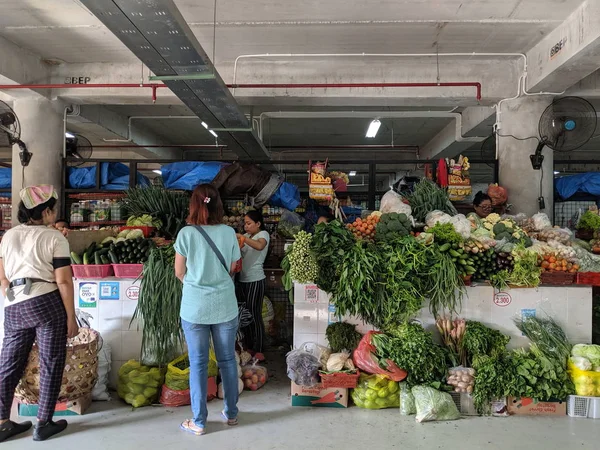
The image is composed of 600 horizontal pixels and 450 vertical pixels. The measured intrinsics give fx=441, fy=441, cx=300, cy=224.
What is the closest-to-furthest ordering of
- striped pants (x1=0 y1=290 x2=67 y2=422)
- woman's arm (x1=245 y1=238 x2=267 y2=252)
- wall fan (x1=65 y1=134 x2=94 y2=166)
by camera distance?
striped pants (x1=0 y1=290 x2=67 y2=422) < woman's arm (x1=245 y1=238 x2=267 y2=252) < wall fan (x1=65 y1=134 x2=94 y2=166)

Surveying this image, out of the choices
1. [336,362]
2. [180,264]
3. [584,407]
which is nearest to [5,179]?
[180,264]

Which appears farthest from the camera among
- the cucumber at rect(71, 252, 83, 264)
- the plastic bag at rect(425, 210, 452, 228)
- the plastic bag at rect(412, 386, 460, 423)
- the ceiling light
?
the ceiling light

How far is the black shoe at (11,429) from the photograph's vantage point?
10.3 ft

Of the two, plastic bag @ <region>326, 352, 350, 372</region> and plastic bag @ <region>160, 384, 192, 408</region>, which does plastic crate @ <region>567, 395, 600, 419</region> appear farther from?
plastic bag @ <region>160, 384, 192, 408</region>

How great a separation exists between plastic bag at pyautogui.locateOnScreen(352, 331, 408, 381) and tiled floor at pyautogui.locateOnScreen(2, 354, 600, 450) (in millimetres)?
322

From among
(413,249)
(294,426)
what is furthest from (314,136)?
(294,426)

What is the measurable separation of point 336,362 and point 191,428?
1.27 m

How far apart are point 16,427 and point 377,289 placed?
9.79 ft

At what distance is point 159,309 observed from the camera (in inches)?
153

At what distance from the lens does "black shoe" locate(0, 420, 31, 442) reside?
314 centimetres

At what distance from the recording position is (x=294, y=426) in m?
3.42

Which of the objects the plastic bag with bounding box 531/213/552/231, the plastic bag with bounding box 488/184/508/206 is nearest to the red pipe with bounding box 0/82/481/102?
the plastic bag with bounding box 488/184/508/206

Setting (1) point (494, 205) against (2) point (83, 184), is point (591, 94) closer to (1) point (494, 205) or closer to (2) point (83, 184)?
(1) point (494, 205)

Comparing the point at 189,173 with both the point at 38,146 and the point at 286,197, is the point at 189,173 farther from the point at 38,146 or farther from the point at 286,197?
the point at 38,146
